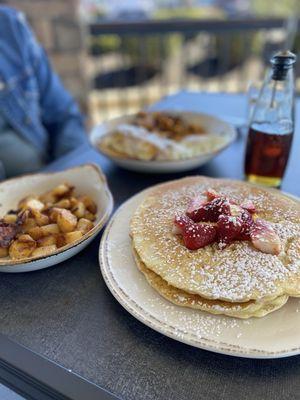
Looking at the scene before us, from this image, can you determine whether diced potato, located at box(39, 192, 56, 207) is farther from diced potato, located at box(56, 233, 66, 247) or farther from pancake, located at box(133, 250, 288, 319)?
pancake, located at box(133, 250, 288, 319)

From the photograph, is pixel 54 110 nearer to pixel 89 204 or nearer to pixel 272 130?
→ pixel 89 204

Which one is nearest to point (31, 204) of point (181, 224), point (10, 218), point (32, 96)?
point (10, 218)

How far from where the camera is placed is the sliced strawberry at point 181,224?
0.68 metres

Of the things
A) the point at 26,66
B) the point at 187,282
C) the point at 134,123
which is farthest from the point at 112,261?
the point at 26,66

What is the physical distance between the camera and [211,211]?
706 millimetres

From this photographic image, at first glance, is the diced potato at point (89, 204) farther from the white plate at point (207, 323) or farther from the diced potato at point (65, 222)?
the white plate at point (207, 323)

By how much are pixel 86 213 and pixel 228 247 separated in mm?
369

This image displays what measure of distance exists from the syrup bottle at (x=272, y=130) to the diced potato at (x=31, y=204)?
0.61m

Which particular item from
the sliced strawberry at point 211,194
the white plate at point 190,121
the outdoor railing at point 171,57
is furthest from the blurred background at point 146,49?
the sliced strawberry at point 211,194

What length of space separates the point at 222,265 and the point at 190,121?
0.82 m

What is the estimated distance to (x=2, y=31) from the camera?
5.19 feet

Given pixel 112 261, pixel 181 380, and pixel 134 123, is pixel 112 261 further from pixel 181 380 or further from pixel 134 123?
pixel 134 123

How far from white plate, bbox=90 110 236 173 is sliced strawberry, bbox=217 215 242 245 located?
39 cm

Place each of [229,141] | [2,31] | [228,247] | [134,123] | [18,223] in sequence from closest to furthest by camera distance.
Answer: [228,247], [18,223], [229,141], [134,123], [2,31]
